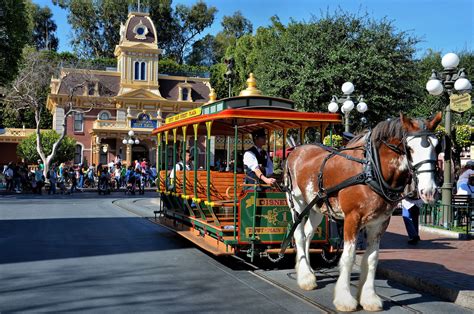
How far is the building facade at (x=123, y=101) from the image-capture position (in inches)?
1813

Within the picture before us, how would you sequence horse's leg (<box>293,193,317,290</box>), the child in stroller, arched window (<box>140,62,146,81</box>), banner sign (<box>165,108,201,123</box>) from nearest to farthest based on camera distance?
horse's leg (<box>293,193,317,290</box>) → banner sign (<box>165,108,201,123</box>) → the child in stroller → arched window (<box>140,62,146,81</box>)

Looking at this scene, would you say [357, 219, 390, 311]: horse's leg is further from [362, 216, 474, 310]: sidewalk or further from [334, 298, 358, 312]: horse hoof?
[362, 216, 474, 310]: sidewalk

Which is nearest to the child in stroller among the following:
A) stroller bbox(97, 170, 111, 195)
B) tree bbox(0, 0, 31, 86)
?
stroller bbox(97, 170, 111, 195)

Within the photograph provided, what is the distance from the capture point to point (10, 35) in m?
27.7

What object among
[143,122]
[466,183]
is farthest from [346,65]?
[143,122]

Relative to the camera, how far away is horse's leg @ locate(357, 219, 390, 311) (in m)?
5.92

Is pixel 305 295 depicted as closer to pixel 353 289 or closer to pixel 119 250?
pixel 353 289

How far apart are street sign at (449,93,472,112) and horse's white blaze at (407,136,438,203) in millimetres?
6742

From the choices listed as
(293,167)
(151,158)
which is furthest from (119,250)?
(151,158)

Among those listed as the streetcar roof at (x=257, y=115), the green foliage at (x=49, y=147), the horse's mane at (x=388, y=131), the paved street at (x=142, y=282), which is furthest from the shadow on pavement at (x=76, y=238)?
the green foliage at (x=49, y=147)

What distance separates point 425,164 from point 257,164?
312 centimetres

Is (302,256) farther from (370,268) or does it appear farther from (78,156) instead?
(78,156)

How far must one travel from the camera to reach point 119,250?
1002 cm

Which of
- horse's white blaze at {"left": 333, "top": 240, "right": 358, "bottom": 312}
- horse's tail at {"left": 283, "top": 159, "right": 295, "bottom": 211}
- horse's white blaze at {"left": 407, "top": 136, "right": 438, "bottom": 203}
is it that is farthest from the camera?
horse's tail at {"left": 283, "top": 159, "right": 295, "bottom": 211}
